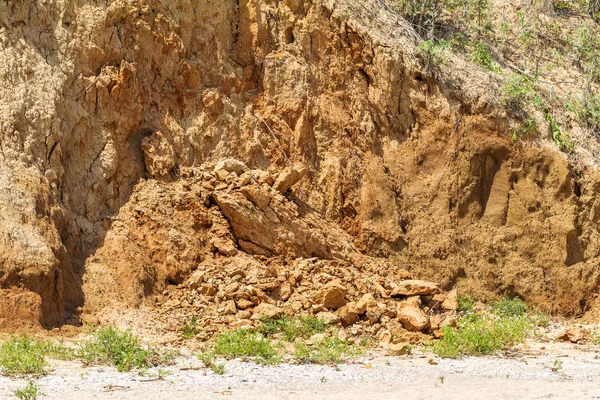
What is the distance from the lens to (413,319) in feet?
26.9

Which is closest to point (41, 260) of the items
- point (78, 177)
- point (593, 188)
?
point (78, 177)

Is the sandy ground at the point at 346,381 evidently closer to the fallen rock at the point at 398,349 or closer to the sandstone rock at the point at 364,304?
the fallen rock at the point at 398,349

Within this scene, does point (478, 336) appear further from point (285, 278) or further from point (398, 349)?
point (285, 278)

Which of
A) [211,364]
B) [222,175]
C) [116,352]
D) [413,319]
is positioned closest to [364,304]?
[413,319]

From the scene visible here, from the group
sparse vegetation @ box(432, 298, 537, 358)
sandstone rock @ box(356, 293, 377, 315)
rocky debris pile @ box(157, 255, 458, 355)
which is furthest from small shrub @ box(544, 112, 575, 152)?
sandstone rock @ box(356, 293, 377, 315)

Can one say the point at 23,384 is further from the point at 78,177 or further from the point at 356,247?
the point at 356,247

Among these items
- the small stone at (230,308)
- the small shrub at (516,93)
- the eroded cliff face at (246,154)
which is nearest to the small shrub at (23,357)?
the eroded cliff face at (246,154)

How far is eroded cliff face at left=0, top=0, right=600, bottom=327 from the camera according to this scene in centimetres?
806

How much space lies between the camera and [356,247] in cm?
963

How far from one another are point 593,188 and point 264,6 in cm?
441

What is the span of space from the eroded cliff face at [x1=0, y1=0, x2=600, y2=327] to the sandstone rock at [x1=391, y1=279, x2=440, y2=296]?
77 centimetres

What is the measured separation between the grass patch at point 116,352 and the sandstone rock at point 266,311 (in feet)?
4.13

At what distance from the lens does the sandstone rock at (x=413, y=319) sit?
816cm

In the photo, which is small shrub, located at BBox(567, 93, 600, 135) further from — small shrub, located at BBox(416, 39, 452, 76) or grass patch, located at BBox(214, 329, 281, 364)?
grass patch, located at BBox(214, 329, 281, 364)
